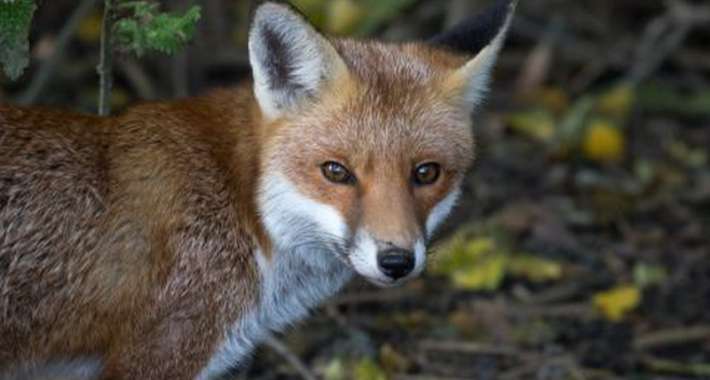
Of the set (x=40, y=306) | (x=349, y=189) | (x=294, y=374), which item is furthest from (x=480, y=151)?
(x=40, y=306)

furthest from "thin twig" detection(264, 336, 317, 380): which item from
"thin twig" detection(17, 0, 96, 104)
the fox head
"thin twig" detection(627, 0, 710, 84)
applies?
"thin twig" detection(627, 0, 710, 84)

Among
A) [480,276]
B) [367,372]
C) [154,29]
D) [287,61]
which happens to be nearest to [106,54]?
[154,29]

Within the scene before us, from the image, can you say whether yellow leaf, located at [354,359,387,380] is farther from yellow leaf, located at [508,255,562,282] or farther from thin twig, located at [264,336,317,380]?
yellow leaf, located at [508,255,562,282]

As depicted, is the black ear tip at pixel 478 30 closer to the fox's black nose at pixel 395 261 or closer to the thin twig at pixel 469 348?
the fox's black nose at pixel 395 261

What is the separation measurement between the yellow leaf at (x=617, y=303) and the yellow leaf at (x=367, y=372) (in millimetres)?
1769

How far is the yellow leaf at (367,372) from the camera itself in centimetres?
705

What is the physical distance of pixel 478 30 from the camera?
615 cm

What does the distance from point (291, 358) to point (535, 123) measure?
167 inches

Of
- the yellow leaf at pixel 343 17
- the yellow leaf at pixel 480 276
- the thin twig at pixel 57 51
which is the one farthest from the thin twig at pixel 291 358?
the yellow leaf at pixel 343 17

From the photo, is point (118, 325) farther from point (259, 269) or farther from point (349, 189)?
point (349, 189)

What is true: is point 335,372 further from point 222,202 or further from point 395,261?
point 395,261

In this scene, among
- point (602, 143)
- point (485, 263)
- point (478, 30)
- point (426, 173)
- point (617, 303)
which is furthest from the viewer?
point (602, 143)

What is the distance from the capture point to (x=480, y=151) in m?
6.40

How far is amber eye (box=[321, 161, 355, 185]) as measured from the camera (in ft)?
17.9
